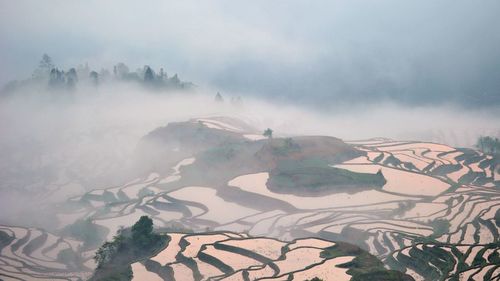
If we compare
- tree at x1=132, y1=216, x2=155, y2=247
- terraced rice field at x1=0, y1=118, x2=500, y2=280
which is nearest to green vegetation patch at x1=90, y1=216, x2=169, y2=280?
tree at x1=132, y1=216, x2=155, y2=247

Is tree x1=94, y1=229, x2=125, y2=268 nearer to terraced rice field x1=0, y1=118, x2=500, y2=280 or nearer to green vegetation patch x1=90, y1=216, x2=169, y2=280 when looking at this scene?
green vegetation patch x1=90, y1=216, x2=169, y2=280

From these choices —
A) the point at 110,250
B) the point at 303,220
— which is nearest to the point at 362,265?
the point at 110,250

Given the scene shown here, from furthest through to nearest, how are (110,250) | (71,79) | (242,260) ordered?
(71,79) < (110,250) < (242,260)

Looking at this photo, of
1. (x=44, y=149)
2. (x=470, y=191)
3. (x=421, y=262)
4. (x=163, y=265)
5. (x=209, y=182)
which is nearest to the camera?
(x=163, y=265)

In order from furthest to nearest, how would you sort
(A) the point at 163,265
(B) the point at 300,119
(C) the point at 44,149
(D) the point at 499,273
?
(B) the point at 300,119 → (C) the point at 44,149 → (A) the point at 163,265 → (D) the point at 499,273

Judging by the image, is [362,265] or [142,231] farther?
[142,231]

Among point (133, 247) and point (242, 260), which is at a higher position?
point (242, 260)

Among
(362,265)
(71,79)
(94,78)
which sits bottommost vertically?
(362,265)

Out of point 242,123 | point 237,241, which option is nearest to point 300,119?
point 242,123

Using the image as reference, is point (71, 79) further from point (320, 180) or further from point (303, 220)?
point (303, 220)

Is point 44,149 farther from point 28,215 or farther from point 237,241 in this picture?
point 237,241

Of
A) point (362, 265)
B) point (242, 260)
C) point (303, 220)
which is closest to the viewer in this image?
point (362, 265)
